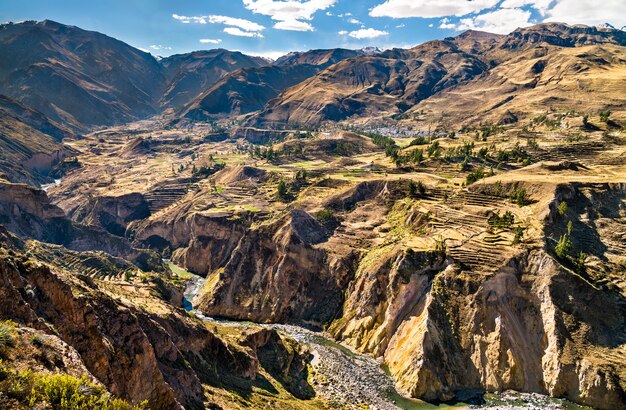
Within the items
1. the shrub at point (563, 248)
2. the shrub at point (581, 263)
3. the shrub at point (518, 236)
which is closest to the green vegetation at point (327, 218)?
the shrub at point (518, 236)

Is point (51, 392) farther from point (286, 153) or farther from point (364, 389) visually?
point (286, 153)

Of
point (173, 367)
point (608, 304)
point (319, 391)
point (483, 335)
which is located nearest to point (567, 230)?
point (608, 304)

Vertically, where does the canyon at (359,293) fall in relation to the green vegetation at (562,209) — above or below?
below

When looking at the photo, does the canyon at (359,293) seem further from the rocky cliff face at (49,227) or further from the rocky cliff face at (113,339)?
the rocky cliff face at (49,227)

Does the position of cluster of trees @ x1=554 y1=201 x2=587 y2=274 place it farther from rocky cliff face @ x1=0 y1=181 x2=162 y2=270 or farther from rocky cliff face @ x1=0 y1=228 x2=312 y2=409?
rocky cliff face @ x1=0 y1=181 x2=162 y2=270

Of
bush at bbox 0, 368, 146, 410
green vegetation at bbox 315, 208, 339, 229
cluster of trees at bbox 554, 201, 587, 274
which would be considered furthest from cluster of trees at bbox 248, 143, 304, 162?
bush at bbox 0, 368, 146, 410

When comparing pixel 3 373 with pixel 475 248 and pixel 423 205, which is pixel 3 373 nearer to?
pixel 475 248
